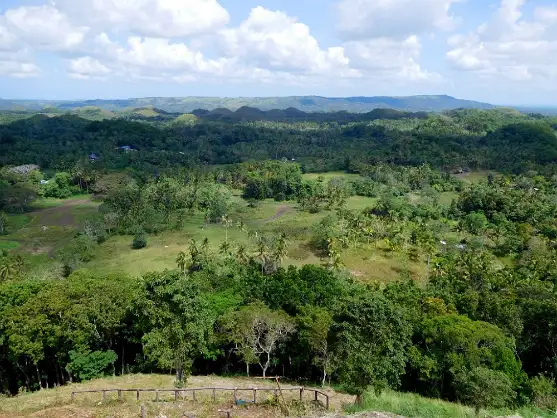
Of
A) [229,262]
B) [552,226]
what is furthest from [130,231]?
[552,226]

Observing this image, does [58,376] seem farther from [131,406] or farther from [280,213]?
[280,213]

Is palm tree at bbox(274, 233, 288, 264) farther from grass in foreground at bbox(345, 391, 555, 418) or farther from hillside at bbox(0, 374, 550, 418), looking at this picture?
grass in foreground at bbox(345, 391, 555, 418)

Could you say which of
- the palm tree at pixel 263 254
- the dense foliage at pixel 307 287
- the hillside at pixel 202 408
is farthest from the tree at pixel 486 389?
the palm tree at pixel 263 254

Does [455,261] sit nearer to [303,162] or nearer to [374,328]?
[374,328]

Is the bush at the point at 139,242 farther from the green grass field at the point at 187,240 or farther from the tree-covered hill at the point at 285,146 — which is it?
the tree-covered hill at the point at 285,146

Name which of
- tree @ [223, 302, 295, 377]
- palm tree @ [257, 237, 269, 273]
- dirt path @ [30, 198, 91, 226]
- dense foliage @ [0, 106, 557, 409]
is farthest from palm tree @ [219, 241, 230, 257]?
dirt path @ [30, 198, 91, 226]

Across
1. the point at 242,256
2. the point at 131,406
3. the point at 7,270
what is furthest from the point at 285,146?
the point at 131,406
